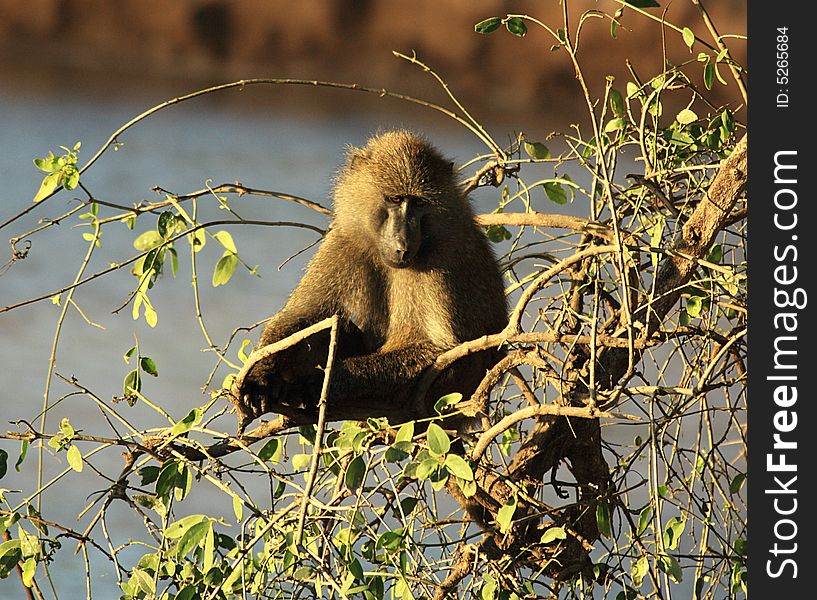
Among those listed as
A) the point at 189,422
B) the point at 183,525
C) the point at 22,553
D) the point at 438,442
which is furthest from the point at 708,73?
the point at 22,553

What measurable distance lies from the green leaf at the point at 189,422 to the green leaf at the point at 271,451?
5.4 inches

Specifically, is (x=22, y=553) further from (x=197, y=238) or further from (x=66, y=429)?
(x=197, y=238)

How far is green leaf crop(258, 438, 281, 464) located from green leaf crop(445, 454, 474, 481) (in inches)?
16.0

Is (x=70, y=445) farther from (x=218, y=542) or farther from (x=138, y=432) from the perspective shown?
(x=218, y=542)

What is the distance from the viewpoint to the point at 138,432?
174cm

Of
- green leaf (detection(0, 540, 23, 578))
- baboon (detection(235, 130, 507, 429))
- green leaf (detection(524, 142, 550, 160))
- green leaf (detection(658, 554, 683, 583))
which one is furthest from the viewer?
baboon (detection(235, 130, 507, 429))

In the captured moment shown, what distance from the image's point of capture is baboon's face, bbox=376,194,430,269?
2301 mm

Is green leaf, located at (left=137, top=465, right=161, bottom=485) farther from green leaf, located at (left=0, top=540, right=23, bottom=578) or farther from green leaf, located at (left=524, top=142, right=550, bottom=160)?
green leaf, located at (left=524, top=142, right=550, bottom=160)

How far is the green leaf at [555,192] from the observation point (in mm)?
2203

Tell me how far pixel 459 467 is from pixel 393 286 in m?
1.11

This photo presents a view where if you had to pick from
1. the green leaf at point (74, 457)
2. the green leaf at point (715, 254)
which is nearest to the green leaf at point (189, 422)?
the green leaf at point (74, 457)

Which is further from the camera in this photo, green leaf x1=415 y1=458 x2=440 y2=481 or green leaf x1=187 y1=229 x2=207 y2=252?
green leaf x1=187 y1=229 x2=207 y2=252

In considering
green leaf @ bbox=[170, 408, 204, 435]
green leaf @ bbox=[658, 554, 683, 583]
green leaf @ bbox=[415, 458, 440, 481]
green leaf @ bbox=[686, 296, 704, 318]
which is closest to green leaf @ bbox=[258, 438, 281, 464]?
green leaf @ bbox=[170, 408, 204, 435]

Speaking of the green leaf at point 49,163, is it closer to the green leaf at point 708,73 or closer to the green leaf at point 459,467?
the green leaf at point 459,467
